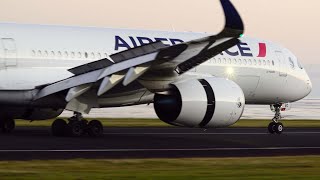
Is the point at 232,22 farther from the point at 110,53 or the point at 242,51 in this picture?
the point at 242,51

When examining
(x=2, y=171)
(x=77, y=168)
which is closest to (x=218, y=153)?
(x=77, y=168)

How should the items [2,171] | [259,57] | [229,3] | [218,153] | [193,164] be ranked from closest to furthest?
[2,171], [193,164], [229,3], [218,153], [259,57]

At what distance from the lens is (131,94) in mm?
27812

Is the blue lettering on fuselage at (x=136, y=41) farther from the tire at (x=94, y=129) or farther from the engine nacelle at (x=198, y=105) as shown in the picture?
the engine nacelle at (x=198, y=105)

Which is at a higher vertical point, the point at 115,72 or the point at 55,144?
the point at 115,72

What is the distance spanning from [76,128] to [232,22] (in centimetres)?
955

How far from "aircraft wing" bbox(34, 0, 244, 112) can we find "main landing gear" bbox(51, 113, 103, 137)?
1.42 meters

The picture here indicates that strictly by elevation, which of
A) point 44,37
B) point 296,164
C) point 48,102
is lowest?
point 296,164

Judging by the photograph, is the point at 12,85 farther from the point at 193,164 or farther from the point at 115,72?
the point at 193,164

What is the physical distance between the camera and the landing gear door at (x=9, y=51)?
2626 cm

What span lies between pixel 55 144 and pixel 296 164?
8063mm

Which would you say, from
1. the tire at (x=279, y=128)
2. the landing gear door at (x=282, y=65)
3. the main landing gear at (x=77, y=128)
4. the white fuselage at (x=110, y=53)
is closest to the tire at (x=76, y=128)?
the main landing gear at (x=77, y=128)

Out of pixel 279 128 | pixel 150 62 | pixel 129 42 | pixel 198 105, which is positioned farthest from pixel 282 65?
pixel 150 62

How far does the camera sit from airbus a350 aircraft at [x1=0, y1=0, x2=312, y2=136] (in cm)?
2277
